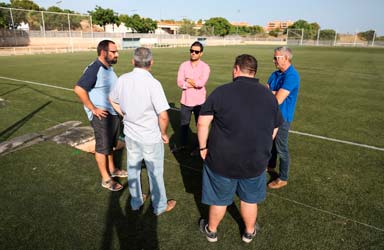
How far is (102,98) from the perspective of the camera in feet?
11.9

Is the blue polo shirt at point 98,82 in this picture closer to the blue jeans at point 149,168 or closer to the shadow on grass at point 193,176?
the blue jeans at point 149,168

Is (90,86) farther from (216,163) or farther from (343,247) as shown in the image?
(343,247)

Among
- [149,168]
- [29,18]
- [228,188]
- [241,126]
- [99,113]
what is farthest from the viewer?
[29,18]

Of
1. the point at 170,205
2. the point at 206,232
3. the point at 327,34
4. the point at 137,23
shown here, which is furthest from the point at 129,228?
the point at 137,23

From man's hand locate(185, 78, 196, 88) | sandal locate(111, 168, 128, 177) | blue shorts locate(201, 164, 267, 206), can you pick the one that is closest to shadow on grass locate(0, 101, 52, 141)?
sandal locate(111, 168, 128, 177)

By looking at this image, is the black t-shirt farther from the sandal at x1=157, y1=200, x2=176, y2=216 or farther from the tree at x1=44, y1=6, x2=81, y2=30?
the tree at x1=44, y1=6, x2=81, y2=30

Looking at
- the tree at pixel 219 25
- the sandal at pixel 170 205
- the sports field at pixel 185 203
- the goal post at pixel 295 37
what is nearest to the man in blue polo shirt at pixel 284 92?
the sports field at pixel 185 203

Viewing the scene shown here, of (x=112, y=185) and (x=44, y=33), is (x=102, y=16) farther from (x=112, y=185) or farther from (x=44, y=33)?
(x=112, y=185)

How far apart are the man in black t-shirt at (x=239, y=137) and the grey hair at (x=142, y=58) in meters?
0.78

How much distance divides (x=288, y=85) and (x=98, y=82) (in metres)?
2.45

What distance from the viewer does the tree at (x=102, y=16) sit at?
65.5m

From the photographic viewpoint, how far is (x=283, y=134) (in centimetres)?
376

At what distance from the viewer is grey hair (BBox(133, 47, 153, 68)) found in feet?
8.89

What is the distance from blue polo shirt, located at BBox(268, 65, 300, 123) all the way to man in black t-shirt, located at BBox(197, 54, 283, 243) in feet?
3.68
